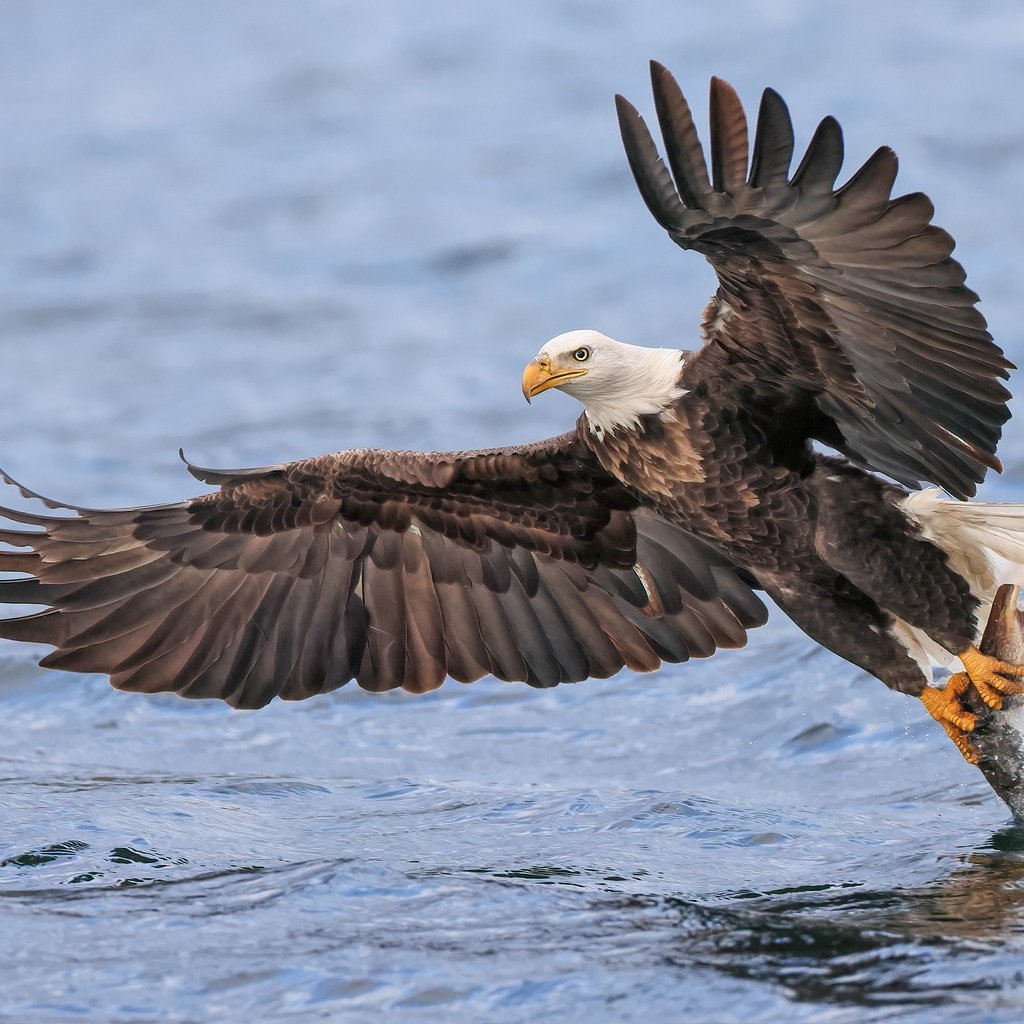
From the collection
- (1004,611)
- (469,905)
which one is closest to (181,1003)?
(469,905)

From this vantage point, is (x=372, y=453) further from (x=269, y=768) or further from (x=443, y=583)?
(x=269, y=768)

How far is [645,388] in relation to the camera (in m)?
6.38

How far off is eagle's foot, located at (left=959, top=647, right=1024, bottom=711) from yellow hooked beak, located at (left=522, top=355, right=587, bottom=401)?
162 centimetres

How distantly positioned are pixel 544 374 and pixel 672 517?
25.8 inches

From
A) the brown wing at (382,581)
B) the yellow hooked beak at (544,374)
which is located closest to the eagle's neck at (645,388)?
the yellow hooked beak at (544,374)

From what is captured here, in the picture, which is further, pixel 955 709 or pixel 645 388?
pixel 955 709

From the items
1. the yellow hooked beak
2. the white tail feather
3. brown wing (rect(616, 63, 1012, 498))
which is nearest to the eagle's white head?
the yellow hooked beak

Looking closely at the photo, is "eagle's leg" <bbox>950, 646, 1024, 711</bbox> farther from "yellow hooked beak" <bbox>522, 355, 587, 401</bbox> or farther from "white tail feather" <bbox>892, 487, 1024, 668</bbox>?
"yellow hooked beak" <bbox>522, 355, 587, 401</bbox>

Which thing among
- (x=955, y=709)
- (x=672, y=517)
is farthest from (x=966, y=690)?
(x=672, y=517)

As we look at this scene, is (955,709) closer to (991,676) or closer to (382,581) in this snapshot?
(991,676)

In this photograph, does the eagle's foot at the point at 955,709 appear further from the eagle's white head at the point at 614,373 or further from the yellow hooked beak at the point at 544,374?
the yellow hooked beak at the point at 544,374

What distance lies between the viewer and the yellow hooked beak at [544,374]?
6406mm

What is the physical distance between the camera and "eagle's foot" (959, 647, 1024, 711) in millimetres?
6535

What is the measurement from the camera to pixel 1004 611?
6516 mm
